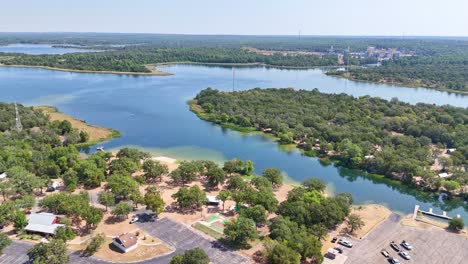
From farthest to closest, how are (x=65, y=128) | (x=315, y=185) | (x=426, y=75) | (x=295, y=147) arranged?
1. (x=426, y=75)
2. (x=65, y=128)
3. (x=295, y=147)
4. (x=315, y=185)

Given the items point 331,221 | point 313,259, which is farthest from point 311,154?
point 313,259

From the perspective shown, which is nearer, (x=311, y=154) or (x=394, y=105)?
(x=311, y=154)

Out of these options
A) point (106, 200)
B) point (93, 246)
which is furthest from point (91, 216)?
point (93, 246)

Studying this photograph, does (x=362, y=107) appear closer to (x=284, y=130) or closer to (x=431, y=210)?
(x=284, y=130)

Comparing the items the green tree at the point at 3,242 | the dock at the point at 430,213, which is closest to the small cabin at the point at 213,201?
the green tree at the point at 3,242

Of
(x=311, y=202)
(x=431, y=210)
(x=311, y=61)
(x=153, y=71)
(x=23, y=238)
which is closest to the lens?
(x=23, y=238)

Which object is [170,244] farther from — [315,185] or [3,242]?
[315,185]
